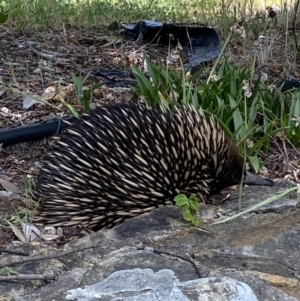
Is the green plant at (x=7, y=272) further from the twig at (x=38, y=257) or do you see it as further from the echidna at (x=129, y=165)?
the echidna at (x=129, y=165)

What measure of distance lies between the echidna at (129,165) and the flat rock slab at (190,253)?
0.63ft

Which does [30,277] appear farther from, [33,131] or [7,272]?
[33,131]

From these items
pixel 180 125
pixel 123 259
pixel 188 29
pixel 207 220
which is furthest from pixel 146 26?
pixel 123 259

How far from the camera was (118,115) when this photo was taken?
3.20 metres

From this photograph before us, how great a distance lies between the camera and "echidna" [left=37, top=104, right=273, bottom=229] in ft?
10.0

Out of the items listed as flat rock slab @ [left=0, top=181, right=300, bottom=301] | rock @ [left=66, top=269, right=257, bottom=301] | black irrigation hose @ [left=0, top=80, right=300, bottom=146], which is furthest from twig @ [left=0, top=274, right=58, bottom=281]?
black irrigation hose @ [left=0, top=80, right=300, bottom=146]

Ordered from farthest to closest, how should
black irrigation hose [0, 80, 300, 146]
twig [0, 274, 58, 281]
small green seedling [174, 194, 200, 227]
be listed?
black irrigation hose [0, 80, 300, 146], small green seedling [174, 194, 200, 227], twig [0, 274, 58, 281]

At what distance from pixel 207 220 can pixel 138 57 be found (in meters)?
2.49

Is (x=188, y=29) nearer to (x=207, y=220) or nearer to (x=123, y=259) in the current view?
(x=207, y=220)

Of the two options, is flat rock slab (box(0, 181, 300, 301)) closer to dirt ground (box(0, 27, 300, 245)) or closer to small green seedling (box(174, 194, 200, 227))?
small green seedling (box(174, 194, 200, 227))

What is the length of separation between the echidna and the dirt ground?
0.81 ft

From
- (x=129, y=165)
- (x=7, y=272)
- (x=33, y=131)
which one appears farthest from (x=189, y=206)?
(x=33, y=131)

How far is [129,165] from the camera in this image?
3.09 meters

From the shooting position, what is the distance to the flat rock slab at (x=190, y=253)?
7.55 feet
